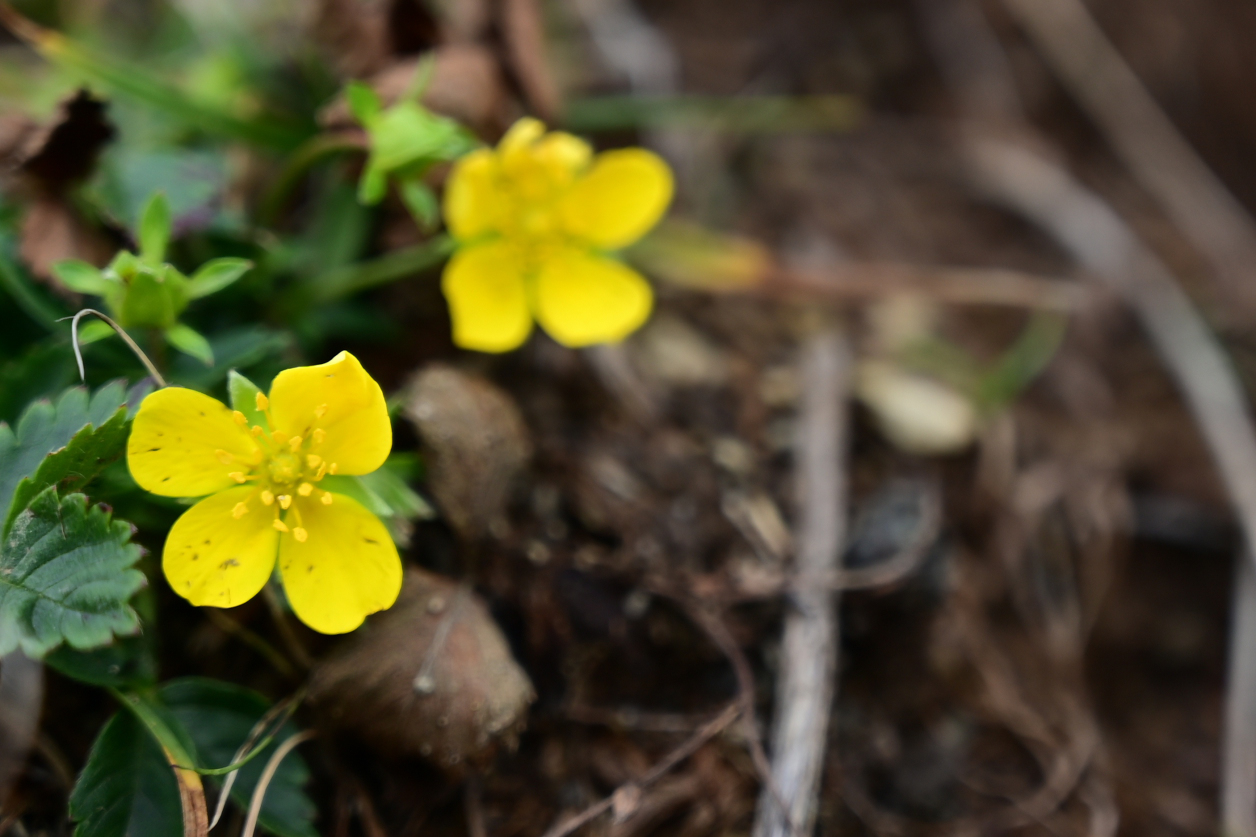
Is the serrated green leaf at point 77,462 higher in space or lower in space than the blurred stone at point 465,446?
higher

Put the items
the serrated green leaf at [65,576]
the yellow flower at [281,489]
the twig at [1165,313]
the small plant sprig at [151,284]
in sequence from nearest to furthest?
the serrated green leaf at [65,576], the yellow flower at [281,489], the small plant sprig at [151,284], the twig at [1165,313]

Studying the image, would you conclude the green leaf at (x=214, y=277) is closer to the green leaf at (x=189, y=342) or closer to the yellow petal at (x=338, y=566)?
the green leaf at (x=189, y=342)

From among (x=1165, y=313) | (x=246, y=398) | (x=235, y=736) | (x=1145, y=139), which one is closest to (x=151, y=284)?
(x=246, y=398)

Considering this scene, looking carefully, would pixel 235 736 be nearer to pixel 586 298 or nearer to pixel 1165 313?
pixel 586 298

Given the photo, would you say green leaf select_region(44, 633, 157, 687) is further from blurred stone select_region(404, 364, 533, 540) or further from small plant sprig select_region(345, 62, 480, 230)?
small plant sprig select_region(345, 62, 480, 230)

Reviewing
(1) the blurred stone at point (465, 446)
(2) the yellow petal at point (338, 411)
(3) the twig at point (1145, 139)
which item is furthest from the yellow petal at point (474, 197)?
(3) the twig at point (1145, 139)

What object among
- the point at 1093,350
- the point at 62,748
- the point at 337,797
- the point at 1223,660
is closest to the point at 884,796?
the point at 337,797

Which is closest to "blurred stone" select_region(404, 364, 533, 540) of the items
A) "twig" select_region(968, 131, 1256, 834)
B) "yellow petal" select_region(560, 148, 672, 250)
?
"yellow petal" select_region(560, 148, 672, 250)
